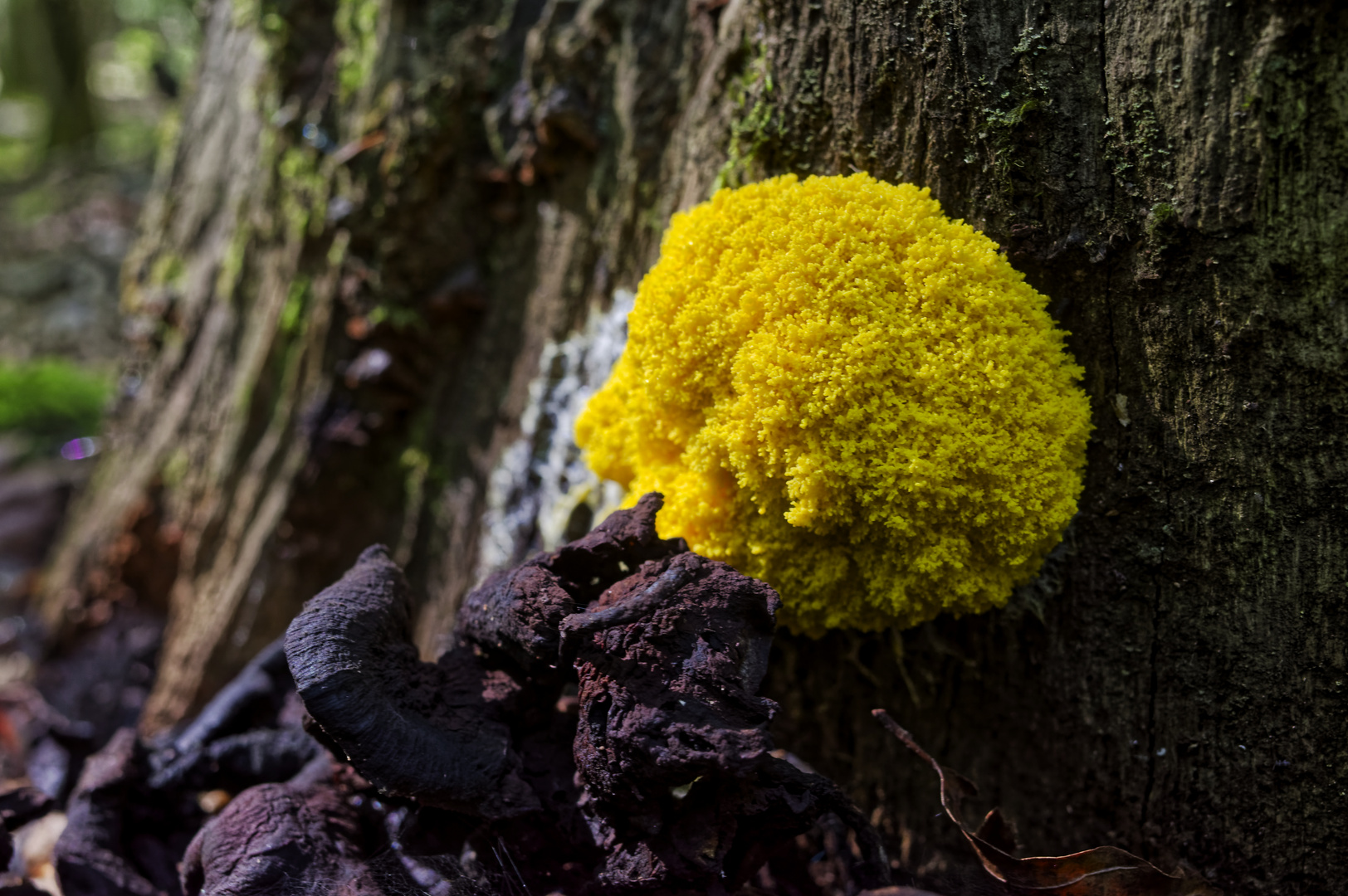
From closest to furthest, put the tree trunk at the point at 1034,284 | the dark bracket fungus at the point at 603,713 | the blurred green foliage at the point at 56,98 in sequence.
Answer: the dark bracket fungus at the point at 603,713, the tree trunk at the point at 1034,284, the blurred green foliage at the point at 56,98

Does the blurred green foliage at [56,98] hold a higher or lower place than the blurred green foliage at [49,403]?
higher

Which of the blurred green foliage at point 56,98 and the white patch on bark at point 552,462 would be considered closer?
the white patch on bark at point 552,462

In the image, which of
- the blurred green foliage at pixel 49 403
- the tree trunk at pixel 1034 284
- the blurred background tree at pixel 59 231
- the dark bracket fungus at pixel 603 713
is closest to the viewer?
the dark bracket fungus at pixel 603 713

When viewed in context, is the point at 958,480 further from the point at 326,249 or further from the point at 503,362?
the point at 326,249

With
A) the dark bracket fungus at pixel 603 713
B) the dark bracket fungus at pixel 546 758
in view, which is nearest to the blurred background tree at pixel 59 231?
the dark bracket fungus at pixel 546 758

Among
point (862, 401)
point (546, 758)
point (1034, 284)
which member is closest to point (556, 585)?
point (546, 758)

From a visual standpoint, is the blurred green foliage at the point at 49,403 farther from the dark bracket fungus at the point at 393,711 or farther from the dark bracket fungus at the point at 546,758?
the dark bracket fungus at the point at 393,711

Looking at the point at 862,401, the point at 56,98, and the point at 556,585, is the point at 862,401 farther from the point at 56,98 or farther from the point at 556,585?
the point at 56,98

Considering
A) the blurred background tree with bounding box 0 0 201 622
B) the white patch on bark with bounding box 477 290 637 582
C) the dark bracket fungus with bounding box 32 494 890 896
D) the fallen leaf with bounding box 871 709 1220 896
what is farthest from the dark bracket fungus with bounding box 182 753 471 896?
the blurred background tree with bounding box 0 0 201 622
